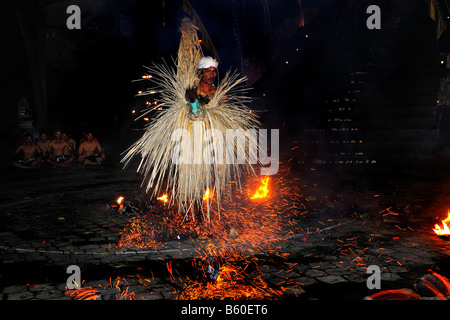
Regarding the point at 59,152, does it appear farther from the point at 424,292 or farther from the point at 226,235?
the point at 424,292

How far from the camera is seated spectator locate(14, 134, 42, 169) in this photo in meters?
12.2

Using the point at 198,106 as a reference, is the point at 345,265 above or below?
below

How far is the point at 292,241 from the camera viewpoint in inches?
192

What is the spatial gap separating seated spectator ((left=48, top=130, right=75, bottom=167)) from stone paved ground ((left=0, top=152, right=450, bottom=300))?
4727mm

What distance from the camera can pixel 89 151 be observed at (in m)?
13.6

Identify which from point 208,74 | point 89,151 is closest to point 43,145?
point 89,151

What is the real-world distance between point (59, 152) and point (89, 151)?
42.2 inches

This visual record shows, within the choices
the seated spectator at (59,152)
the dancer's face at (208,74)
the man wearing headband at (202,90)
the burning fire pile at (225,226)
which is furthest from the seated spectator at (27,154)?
the dancer's face at (208,74)

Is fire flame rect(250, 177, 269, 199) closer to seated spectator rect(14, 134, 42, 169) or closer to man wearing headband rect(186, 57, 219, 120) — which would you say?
man wearing headband rect(186, 57, 219, 120)

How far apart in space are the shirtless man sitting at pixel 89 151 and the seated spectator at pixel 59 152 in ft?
1.57

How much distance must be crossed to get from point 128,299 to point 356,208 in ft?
15.7

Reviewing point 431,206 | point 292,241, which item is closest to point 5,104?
point 292,241

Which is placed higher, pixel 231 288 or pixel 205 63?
pixel 205 63
